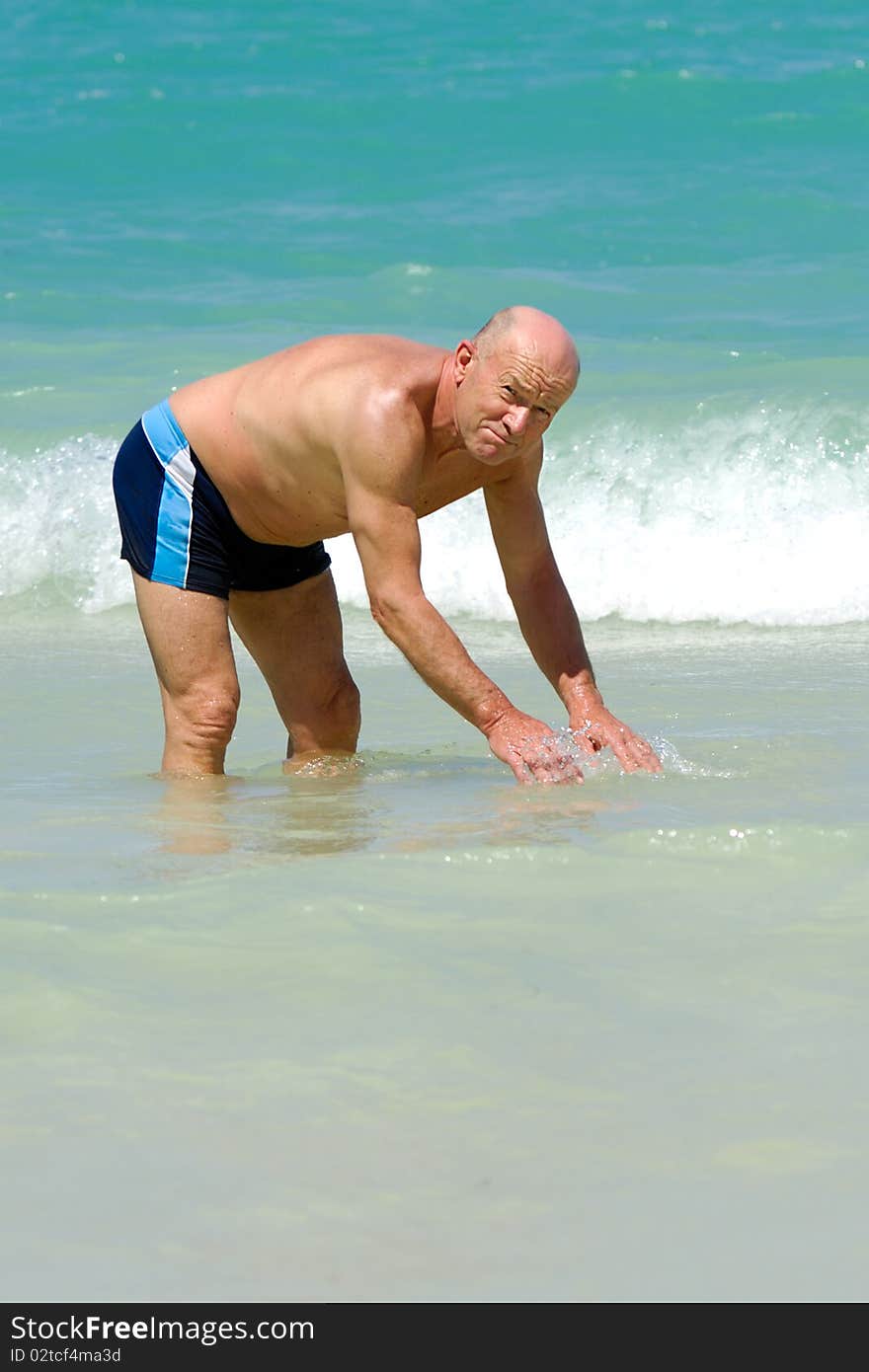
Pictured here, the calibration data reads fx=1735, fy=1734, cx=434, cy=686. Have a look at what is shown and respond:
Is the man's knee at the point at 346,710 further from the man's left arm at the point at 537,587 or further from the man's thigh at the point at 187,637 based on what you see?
the man's left arm at the point at 537,587

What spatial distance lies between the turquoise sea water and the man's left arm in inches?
11.6

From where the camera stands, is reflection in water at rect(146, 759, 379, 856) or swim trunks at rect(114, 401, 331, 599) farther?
swim trunks at rect(114, 401, 331, 599)

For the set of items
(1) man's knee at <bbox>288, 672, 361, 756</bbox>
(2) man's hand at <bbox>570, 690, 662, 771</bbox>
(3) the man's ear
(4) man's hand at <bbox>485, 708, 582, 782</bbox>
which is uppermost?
(3) the man's ear

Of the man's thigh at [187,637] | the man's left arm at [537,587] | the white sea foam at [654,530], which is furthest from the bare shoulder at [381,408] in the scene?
the white sea foam at [654,530]

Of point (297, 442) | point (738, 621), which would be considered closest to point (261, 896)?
point (297, 442)

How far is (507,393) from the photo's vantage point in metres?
3.80

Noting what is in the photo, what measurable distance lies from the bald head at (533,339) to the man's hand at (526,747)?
2.48 feet

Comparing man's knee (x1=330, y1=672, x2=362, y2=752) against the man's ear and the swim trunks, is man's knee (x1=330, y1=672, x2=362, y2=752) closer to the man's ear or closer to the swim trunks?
the swim trunks

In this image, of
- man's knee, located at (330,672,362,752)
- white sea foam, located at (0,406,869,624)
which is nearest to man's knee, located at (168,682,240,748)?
man's knee, located at (330,672,362,752)

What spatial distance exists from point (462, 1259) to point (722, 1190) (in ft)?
1.11

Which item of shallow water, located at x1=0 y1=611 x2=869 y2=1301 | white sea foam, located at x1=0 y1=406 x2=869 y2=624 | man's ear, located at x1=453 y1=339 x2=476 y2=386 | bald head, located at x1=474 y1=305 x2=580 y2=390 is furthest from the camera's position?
white sea foam, located at x1=0 y1=406 x2=869 y2=624

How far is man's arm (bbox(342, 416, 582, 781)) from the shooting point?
3.79 meters

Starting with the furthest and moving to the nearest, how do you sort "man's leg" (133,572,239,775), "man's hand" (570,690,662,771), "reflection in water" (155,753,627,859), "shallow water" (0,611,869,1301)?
"man's leg" (133,572,239,775)
"man's hand" (570,690,662,771)
"reflection in water" (155,753,627,859)
"shallow water" (0,611,869,1301)

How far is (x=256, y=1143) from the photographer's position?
217 cm
